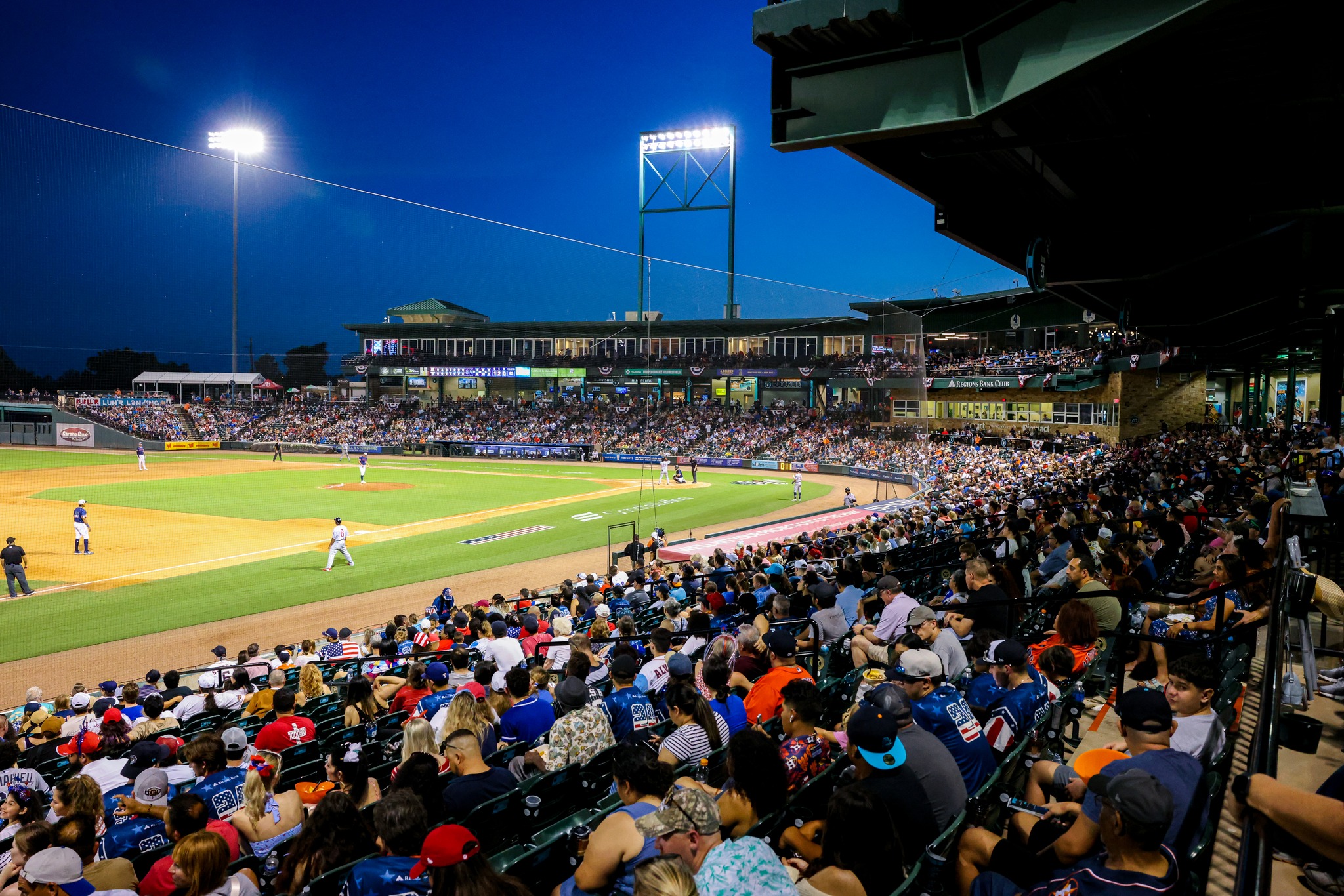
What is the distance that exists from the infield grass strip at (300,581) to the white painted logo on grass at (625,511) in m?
0.20

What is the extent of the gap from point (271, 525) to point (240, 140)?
18.2 meters

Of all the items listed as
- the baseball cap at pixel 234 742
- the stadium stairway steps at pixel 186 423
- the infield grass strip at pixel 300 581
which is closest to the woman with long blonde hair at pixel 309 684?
the baseball cap at pixel 234 742

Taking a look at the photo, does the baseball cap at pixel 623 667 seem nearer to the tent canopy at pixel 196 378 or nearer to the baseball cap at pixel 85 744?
the baseball cap at pixel 85 744

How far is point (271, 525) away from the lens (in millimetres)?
30047

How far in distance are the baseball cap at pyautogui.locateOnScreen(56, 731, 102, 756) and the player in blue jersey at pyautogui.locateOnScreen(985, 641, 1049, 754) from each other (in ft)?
27.6

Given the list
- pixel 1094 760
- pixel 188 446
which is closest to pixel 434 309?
pixel 188 446

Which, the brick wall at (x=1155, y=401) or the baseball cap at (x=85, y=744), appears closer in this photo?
the baseball cap at (x=85, y=744)

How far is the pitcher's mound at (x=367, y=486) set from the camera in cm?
4127

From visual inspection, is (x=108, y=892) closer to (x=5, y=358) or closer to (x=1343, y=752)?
(x=1343, y=752)

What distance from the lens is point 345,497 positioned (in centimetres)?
3791

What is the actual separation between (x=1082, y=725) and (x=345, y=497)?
1449 inches

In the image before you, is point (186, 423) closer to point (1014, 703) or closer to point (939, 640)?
point (939, 640)

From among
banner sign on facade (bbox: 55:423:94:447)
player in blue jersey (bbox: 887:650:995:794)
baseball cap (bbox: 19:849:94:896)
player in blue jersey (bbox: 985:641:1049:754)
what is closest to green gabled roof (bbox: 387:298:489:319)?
banner sign on facade (bbox: 55:423:94:447)

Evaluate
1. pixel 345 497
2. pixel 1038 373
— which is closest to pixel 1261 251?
pixel 345 497
